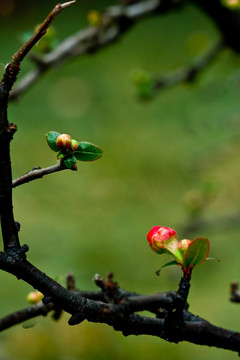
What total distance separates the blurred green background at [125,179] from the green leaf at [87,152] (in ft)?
1.61

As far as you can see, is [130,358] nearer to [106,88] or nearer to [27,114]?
[27,114]

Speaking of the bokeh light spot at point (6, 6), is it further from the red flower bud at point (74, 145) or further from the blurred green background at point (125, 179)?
the red flower bud at point (74, 145)

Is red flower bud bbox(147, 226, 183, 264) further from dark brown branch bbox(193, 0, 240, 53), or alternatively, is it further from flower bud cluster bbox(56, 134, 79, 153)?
dark brown branch bbox(193, 0, 240, 53)

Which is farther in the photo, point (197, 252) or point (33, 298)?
point (33, 298)

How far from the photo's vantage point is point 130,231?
76.4 inches

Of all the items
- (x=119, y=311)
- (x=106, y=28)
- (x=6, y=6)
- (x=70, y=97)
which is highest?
(x=6, y=6)

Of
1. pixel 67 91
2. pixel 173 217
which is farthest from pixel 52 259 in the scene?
pixel 67 91

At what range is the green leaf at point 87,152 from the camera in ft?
1.06

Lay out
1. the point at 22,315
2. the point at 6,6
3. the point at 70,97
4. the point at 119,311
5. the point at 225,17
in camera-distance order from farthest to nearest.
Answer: the point at 6,6, the point at 70,97, the point at 225,17, the point at 22,315, the point at 119,311

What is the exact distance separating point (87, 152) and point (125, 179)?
1.91 m

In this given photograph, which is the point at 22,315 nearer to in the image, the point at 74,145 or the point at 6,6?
the point at 74,145

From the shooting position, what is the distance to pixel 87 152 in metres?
0.33

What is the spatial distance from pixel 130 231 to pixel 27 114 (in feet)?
3.39

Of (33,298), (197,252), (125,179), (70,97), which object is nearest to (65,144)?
(197,252)
